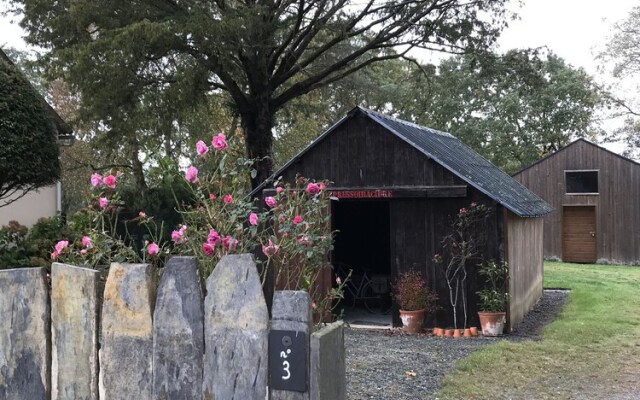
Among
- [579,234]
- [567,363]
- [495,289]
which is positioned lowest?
[567,363]

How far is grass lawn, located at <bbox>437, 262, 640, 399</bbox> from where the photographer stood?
7.00 metres

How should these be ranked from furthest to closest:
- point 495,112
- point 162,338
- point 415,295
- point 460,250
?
point 495,112
point 415,295
point 460,250
point 162,338

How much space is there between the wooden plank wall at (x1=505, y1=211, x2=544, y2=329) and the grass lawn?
0.68m

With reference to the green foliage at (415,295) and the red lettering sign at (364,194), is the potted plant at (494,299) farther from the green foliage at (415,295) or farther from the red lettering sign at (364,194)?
the red lettering sign at (364,194)

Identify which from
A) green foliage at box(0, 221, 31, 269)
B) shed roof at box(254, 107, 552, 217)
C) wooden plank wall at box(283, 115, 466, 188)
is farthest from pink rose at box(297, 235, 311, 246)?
wooden plank wall at box(283, 115, 466, 188)

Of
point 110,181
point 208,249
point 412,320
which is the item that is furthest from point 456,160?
point 208,249

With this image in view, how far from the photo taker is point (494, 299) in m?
10.7

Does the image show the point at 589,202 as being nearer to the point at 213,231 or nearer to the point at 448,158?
the point at 448,158

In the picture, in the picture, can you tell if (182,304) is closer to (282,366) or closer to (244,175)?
(282,366)

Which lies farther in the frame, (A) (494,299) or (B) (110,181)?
(A) (494,299)

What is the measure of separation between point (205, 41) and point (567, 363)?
30.7ft

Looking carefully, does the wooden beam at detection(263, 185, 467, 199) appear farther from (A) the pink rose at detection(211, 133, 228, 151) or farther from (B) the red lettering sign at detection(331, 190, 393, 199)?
(A) the pink rose at detection(211, 133, 228, 151)

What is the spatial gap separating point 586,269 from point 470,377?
1780 cm

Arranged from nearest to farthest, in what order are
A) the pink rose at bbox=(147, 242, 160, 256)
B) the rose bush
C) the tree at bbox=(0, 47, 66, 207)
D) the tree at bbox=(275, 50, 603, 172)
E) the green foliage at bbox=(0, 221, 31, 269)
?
the pink rose at bbox=(147, 242, 160, 256)
the rose bush
the green foliage at bbox=(0, 221, 31, 269)
the tree at bbox=(0, 47, 66, 207)
the tree at bbox=(275, 50, 603, 172)
